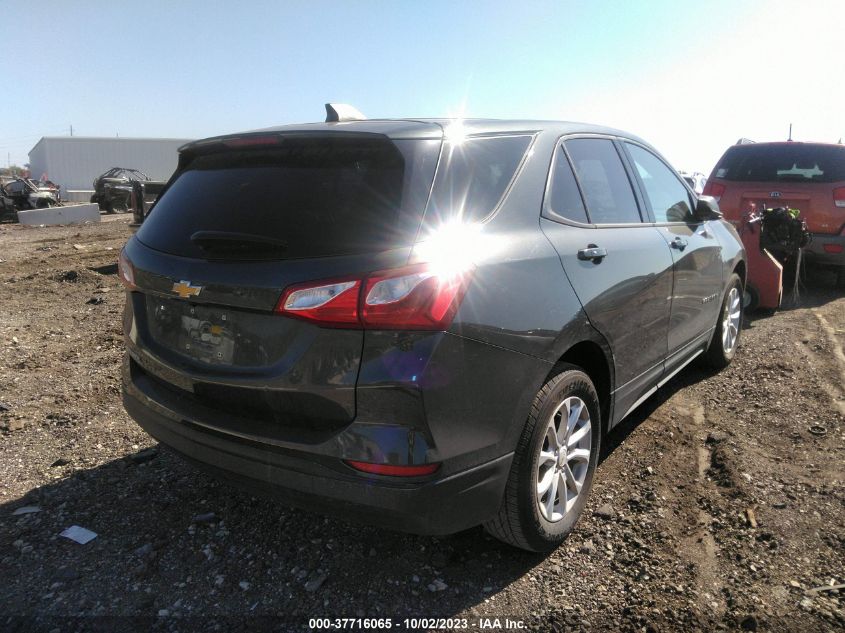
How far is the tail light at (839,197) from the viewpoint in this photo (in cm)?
754

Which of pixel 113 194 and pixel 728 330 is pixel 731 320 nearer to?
pixel 728 330

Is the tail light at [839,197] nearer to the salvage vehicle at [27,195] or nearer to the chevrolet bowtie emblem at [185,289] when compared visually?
the chevrolet bowtie emblem at [185,289]

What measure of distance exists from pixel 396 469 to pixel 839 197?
7746 millimetres

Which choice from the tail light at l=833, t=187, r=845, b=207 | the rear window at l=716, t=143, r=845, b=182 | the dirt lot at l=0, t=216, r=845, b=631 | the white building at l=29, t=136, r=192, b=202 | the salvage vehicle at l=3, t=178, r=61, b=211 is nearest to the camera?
the dirt lot at l=0, t=216, r=845, b=631

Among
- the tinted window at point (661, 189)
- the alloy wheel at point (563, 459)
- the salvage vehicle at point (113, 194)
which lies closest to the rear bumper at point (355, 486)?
the alloy wheel at point (563, 459)

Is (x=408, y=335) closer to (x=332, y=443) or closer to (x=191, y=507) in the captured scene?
(x=332, y=443)

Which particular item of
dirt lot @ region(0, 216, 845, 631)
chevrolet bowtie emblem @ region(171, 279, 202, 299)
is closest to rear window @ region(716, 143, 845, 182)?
dirt lot @ region(0, 216, 845, 631)

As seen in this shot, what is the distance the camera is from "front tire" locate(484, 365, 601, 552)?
243cm

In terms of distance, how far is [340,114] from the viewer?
9.53 ft

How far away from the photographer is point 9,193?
2058 cm

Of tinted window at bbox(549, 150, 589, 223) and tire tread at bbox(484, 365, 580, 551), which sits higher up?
tinted window at bbox(549, 150, 589, 223)

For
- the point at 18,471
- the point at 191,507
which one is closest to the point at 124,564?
the point at 191,507

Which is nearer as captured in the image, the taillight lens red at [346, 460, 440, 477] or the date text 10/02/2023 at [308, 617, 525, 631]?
the taillight lens red at [346, 460, 440, 477]

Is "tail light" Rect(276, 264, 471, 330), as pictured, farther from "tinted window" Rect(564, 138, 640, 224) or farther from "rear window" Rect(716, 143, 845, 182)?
"rear window" Rect(716, 143, 845, 182)
